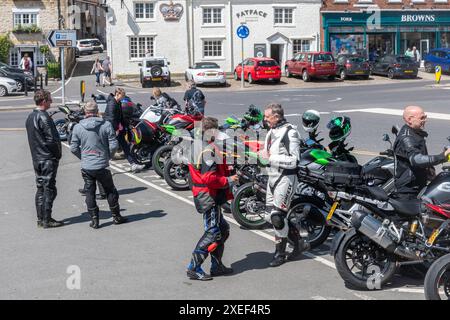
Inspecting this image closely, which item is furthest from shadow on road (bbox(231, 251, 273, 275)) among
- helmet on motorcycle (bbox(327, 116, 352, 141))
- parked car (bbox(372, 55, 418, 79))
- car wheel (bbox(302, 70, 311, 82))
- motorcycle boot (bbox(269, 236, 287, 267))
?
parked car (bbox(372, 55, 418, 79))

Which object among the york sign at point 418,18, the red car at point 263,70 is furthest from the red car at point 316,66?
the york sign at point 418,18

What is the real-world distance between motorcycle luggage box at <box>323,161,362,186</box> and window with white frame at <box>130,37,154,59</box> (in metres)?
37.4

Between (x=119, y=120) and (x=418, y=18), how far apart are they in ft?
132

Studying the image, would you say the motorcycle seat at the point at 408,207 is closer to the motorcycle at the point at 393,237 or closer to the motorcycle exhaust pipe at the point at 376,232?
the motorcycle at the point at 393,237

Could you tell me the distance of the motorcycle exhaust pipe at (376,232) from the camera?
6.66 meters

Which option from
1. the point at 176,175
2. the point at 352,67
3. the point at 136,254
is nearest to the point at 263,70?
the point at 352,67

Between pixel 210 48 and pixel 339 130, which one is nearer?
pixel 339 130

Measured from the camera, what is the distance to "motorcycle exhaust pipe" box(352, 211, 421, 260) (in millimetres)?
6660

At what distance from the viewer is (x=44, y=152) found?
9.56 meters

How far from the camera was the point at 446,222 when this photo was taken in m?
6.76

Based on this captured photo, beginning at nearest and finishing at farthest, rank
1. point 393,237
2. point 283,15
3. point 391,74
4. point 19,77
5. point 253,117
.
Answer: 1. point 393,237
2. point 253,117
3. point 19,77
4. point 391,74
5. point 283,15

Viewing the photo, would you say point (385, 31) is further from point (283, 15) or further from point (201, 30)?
point (201, 30)

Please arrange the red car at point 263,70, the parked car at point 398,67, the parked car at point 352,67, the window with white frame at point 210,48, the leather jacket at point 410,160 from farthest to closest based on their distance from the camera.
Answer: the window with white frame at point 210,48 → the parked car at point 398,67 → the parked car at point 352,67 → the red car at point 263,70 → the leather jacket at point 410,160
